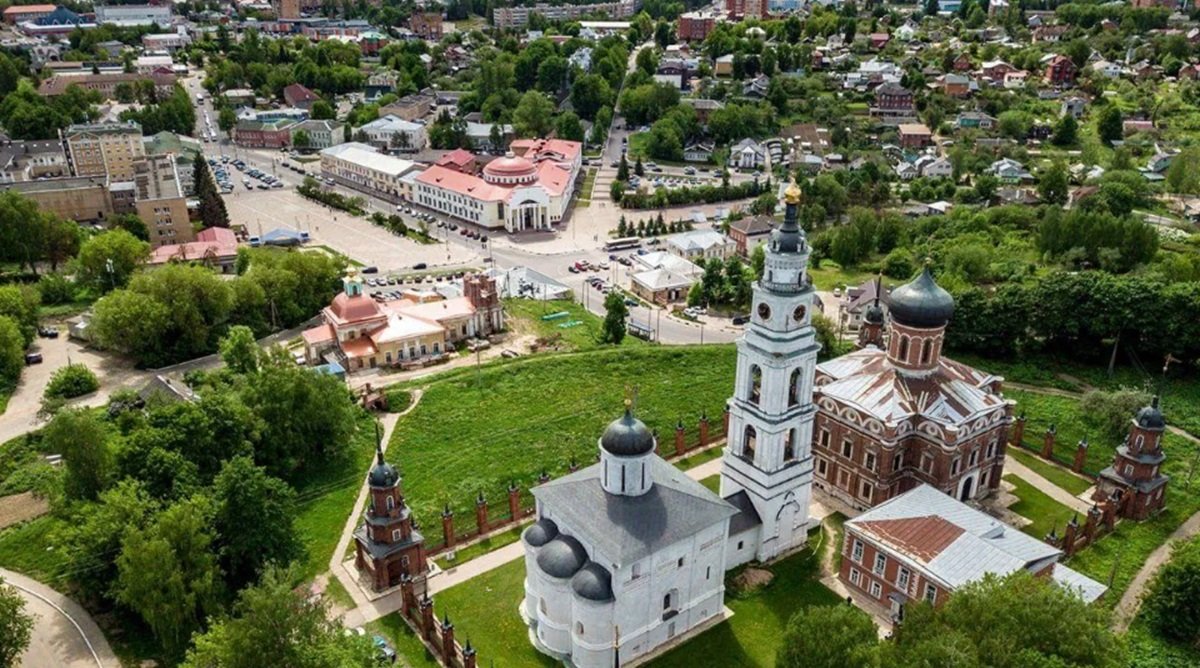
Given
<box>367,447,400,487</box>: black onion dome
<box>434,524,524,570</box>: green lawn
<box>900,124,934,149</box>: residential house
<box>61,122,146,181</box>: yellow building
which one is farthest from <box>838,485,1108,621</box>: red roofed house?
<box>900,124,934,149</box>: residential house

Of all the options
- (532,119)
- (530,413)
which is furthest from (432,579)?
(532,119)

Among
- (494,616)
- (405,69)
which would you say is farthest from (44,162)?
(494,616)

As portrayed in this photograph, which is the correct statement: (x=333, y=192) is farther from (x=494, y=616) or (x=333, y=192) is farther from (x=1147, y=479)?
(x=1147, y=479)

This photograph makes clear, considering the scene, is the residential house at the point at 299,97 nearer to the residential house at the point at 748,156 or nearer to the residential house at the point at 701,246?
the residential house at the point at 748,156

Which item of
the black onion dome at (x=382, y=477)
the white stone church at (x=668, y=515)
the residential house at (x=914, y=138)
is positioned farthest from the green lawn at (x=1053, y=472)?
the residential house at (x=914, y=138)

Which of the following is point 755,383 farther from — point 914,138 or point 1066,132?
point 1066,132

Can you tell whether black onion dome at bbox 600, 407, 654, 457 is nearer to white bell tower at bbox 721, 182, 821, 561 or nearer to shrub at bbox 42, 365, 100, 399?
white bell tower at bbox 721, 182, 821, 561
